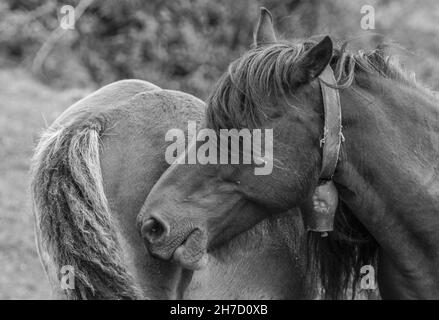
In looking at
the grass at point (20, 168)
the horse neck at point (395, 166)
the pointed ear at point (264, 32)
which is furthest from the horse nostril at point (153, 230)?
the grass at point (20, 168)

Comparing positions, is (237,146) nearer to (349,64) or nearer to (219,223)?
(219,223)

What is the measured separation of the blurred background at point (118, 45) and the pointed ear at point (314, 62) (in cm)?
441

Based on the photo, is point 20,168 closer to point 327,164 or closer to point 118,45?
point 118,45

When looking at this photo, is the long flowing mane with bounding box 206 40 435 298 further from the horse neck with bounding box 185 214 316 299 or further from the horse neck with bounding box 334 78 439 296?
the horse neck with bounding box 185 214 316 299

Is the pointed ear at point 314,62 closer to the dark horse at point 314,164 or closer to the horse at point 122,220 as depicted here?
the dark horse at point 314,164

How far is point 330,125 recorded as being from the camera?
2.62 meters

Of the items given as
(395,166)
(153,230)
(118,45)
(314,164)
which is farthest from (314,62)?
(118,45)

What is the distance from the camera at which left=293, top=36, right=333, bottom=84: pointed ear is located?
100 inches

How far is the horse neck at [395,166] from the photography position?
2.74 m

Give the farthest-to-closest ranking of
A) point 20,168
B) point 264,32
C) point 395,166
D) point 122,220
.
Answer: point 20,168 → point 264,32 → point 122,220 → point 395,166

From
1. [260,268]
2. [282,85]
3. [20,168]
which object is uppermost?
[20,168]

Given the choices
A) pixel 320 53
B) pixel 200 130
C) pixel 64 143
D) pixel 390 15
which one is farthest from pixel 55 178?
pixel 390 15

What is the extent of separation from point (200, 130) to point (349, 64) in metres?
0.63

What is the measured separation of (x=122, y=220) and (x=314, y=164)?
820mm
